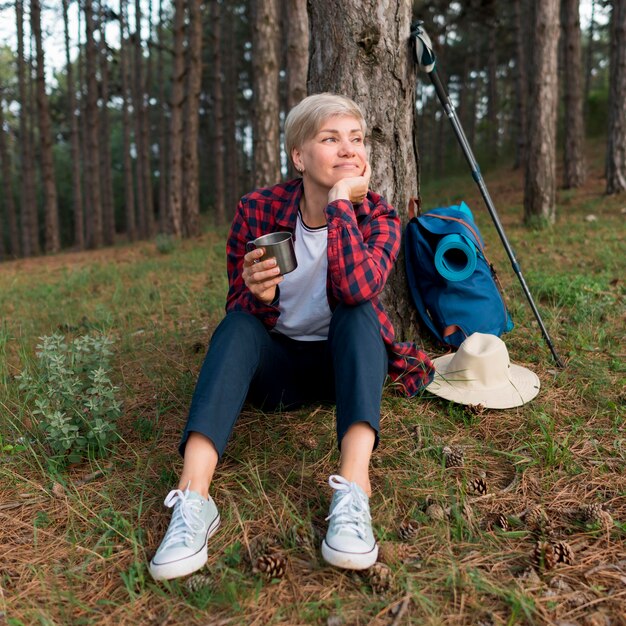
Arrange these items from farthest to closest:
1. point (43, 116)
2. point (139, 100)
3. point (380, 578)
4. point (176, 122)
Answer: point (139, 100) → point (43, 116) → point (176, 122) → point (380, 578)

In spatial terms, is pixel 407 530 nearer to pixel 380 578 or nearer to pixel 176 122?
pixel 380 578

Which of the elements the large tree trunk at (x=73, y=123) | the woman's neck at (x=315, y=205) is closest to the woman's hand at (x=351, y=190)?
the woman's neck at (x=315, y=205)

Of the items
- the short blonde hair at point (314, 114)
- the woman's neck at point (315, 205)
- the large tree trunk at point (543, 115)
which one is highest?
the large tree trunk at point (543, 115)

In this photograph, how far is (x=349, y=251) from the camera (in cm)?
225

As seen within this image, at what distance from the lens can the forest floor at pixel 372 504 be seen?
167 centimetres

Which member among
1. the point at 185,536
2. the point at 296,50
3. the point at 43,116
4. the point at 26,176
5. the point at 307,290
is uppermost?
the point at 43,116

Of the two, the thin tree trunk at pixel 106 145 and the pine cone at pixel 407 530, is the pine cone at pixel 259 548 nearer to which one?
the pine cone at pixel 407 530

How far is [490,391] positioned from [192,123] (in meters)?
10.1

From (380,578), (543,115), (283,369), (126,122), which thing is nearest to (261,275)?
(283,369)

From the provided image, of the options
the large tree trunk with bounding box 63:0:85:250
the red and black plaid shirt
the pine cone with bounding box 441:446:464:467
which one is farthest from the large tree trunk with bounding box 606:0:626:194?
the large tree trunk with bounding box 63:0:85:250

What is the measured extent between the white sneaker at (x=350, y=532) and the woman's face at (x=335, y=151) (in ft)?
4.29

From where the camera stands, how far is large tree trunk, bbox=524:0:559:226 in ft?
25.3

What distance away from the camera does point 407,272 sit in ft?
10.7

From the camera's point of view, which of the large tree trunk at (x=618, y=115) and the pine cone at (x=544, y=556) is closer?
the pine cone at (x=544, y=556)
